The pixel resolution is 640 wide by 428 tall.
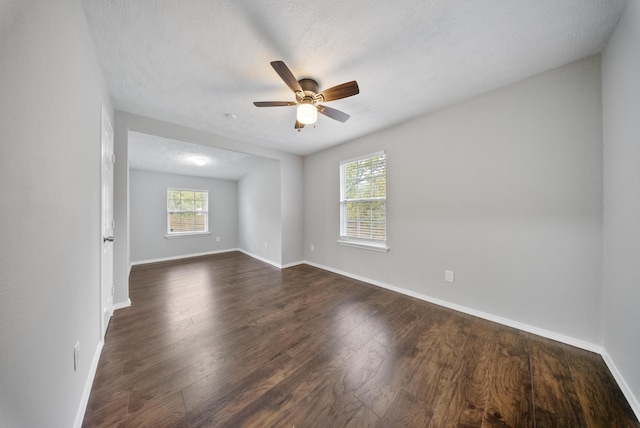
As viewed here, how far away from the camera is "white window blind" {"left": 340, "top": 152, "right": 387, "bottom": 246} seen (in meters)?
3.23

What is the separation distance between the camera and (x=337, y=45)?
1.57 m

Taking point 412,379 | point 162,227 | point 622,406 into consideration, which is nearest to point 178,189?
point 162,227

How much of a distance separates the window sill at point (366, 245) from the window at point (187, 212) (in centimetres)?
395

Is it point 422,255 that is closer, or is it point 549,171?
point 549,171

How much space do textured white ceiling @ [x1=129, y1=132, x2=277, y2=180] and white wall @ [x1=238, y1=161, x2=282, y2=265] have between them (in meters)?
0.27

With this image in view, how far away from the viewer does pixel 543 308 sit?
1.94 meters

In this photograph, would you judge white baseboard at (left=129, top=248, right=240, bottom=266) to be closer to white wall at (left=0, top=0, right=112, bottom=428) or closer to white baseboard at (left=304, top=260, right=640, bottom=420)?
white wall at (left=0, top=0, right=112, bottom=428)

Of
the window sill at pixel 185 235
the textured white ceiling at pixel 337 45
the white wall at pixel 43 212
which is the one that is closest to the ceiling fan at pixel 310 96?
the textured white ceiling at pixel 337 45

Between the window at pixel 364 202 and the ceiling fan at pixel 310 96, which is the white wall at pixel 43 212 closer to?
the ceiling fan at pixel 310 96

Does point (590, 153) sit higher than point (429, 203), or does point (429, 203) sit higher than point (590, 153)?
point (590, 153)

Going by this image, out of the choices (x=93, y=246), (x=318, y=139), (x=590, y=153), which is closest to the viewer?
(x=93, y=246)

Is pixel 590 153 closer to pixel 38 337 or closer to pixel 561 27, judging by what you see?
pixel 561 27

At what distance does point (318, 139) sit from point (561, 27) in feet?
8.80

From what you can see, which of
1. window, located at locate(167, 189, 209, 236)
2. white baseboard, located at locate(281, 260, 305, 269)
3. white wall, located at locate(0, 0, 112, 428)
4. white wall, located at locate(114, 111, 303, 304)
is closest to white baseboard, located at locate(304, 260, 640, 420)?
white baseboard, located at locate(281, 260, 305, 269)
